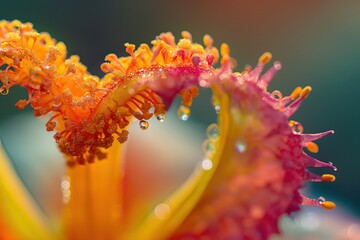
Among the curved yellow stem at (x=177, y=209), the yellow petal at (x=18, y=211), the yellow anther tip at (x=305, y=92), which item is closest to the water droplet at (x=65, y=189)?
Result: the yellow petal at (x=18, y=211)

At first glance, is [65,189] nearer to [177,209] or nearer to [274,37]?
[177,209]

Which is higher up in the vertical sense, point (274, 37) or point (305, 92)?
point (274, 37)

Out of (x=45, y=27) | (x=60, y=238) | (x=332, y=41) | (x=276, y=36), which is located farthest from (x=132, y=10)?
(x=60, y=238)

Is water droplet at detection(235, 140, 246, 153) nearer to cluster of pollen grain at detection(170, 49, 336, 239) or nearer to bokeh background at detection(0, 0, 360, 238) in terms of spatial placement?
cluster of pollen grain at detection(170, 49, 336, 239)

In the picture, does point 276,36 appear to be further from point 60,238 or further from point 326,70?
point 60,238

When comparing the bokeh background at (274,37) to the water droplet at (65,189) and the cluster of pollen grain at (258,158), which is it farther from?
the cluster of pollen grain at (258,158)

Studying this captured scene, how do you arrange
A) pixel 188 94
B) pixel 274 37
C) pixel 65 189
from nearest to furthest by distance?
pixel 188 94 → pixel 65 189 → pixel 274 37

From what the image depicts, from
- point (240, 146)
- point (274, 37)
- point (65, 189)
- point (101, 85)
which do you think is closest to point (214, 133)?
point (240, 146)

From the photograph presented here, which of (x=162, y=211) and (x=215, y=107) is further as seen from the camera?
(x=162, y=211)
